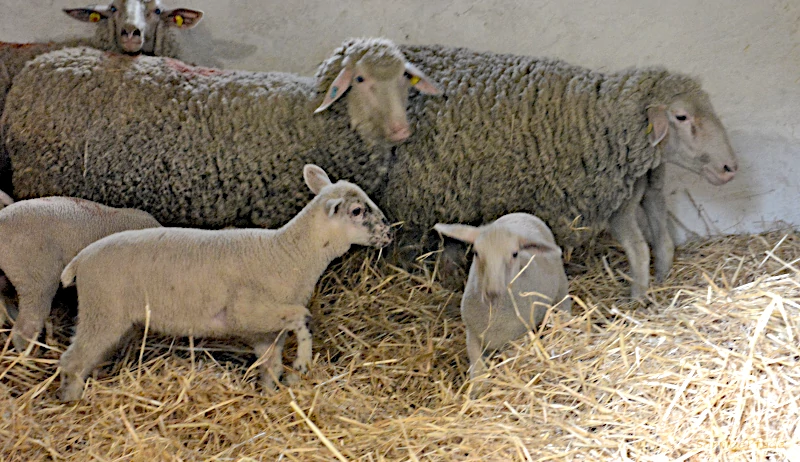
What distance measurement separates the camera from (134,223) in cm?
344

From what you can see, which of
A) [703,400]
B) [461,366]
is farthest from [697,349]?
[461,366]

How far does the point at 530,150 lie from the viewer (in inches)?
147

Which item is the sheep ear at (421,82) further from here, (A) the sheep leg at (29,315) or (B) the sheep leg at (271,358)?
(A) the sheep leg at (29,315)

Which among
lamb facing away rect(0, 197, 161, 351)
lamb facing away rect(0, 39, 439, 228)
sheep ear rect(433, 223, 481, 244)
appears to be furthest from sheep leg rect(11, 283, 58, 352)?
sheep ear rect(433, 223, 481, 244)

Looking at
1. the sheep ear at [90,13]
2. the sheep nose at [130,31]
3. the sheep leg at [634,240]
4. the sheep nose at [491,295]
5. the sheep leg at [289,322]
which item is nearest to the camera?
the sheep nose at [491,295]

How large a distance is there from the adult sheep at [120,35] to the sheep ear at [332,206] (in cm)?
176

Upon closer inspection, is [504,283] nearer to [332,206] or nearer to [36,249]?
[332,206]

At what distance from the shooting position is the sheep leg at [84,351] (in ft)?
9.68

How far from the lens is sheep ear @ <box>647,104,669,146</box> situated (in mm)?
3623

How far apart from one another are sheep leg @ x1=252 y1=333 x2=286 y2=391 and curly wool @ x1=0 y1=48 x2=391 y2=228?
821 millimetres

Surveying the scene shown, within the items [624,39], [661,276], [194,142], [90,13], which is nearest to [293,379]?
[194,142]

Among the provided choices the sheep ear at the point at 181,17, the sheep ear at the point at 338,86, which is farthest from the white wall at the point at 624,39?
the sheep ear at the point at 338,86

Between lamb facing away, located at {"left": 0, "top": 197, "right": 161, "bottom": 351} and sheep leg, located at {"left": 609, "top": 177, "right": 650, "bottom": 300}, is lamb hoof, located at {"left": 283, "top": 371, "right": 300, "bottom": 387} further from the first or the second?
sheep leg, located at {"left": 609, "top": 177, "right": 650, "bottom": 300}

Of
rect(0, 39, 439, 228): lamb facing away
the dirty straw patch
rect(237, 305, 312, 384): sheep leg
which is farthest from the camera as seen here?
rect(0, 39, 439, 228): lamb facing away
